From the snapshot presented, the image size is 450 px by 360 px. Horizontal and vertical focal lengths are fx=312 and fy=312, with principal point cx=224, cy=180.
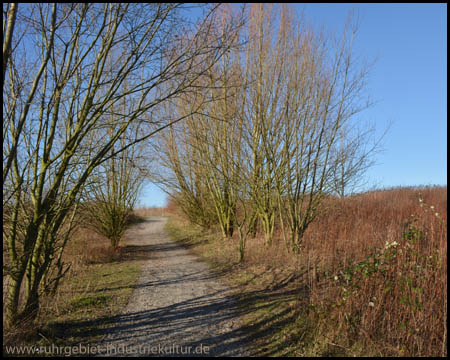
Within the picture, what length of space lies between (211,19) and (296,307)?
4614 millimetres

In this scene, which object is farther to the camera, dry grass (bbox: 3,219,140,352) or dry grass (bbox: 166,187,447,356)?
dry grass (bbox: 3,219,140,352)

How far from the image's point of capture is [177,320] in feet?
15.2

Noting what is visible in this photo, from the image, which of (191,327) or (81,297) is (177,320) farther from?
(81,297)

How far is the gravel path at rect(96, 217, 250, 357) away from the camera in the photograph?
3814 mm

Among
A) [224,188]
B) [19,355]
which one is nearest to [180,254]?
[224,188]

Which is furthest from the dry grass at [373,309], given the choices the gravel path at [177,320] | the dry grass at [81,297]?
the dry grass at [81,297]

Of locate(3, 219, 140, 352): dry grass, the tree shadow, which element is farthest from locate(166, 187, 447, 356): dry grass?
locate(3, 219, 140, 352): dry grass

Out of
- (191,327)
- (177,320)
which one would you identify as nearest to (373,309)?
(191,327)

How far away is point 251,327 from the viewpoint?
443cm

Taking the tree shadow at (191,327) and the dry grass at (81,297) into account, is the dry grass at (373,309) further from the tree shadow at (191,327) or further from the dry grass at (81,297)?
the dry grass at (81,297)

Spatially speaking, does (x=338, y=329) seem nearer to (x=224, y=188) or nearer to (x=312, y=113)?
(x=312, y=113)

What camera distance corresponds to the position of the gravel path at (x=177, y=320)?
381 cm

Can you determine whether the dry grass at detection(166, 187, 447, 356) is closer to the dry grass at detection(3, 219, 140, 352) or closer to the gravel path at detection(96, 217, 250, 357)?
the gravel path at detection(96, 217, 250, 357)

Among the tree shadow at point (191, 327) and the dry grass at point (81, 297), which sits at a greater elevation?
the dry grass at point (81, 297)
